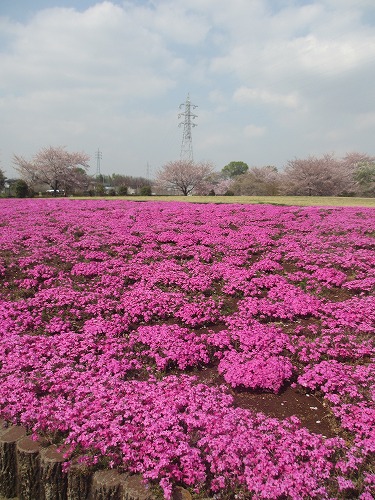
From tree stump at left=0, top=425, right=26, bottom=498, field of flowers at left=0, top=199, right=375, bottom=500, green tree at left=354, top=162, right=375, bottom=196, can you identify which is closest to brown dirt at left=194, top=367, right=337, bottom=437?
field of flowers at left=0, top=199, right=375, bottom=500

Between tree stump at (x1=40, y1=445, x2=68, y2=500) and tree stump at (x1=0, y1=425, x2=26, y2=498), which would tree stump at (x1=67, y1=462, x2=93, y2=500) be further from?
tree stump at (x1=0, y1=425, x2=26, y2=498)

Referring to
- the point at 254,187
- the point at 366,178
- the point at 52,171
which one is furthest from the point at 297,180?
the point at 52,171

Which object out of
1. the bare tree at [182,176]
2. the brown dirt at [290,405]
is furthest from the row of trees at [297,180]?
the brown dirt at [290,405]

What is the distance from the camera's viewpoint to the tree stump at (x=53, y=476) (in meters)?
3.60

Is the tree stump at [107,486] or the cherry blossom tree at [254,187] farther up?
the cherry blossom tree at [254,187]

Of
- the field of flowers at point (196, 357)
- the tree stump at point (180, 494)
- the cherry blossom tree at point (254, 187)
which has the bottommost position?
the tree stump at point (180, 494)

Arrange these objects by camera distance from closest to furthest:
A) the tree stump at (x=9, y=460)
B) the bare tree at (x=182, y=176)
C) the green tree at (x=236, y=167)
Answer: the tree stump at (x=9, y=460) < the bare tree at (x=182, y=176) < the green tree at (x=236, y=167)

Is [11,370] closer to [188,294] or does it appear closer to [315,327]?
[188,294]

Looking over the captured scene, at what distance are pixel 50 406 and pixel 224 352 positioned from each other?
273cm

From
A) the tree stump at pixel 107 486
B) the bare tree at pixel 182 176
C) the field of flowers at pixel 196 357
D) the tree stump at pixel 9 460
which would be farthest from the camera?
the bare tree at pixel 182 176

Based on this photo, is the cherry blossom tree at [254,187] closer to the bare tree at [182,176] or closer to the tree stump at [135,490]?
the bare tree at [182,176]

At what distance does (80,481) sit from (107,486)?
12.6 inches

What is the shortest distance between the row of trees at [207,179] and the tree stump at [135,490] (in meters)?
50.6

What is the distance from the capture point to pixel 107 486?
338 cm
